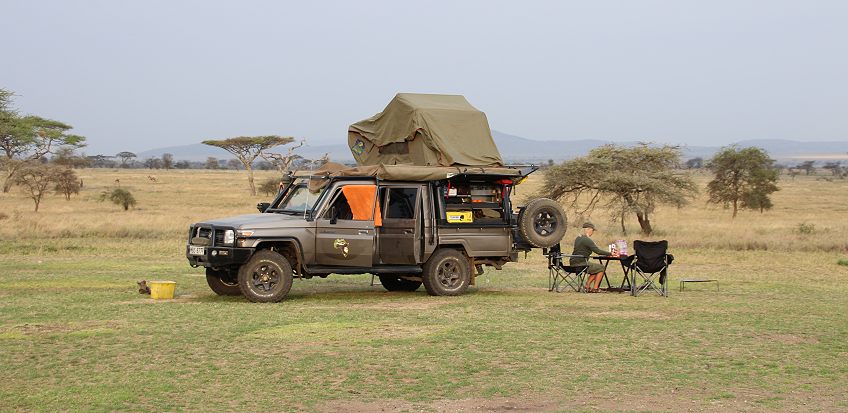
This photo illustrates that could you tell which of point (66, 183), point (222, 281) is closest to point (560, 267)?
point (222, 281)

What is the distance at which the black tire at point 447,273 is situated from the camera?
54.7 ft

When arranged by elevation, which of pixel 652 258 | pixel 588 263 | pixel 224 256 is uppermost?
pixel 224 256

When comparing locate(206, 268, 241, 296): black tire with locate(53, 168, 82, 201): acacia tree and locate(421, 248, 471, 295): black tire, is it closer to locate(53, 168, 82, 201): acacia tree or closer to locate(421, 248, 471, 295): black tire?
locate(421, 248, 471, 295): black tire

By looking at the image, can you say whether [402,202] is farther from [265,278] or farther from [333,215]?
[265,278]

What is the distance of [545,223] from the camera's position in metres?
17.3

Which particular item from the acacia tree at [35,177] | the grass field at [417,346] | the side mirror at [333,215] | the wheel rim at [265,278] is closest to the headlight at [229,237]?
the wheel rim at [265,278]

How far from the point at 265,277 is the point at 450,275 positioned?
3.21 metres

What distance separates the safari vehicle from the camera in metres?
15.5

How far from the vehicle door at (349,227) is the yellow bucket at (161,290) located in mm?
2381

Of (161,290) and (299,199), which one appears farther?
(299,199)

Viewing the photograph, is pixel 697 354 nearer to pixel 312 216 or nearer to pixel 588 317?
pixel 588 317

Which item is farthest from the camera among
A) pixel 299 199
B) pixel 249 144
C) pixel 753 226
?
pixel 249 144

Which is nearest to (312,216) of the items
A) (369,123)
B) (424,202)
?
(424,202)

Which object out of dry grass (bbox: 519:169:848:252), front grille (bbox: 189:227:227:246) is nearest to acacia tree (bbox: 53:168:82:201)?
dry grass (bbox: 519:169:848:252)
